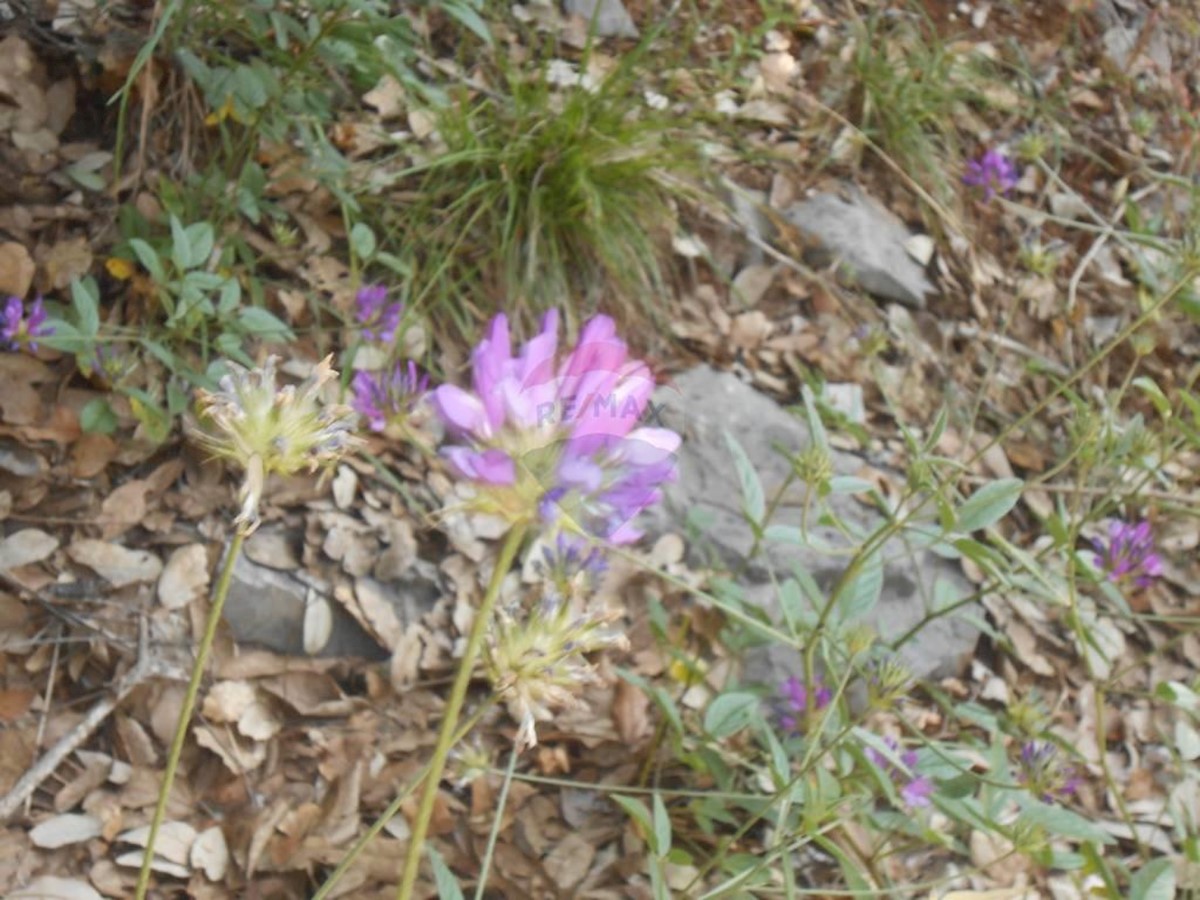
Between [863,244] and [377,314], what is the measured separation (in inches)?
44.6

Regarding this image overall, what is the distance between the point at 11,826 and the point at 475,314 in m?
1.04

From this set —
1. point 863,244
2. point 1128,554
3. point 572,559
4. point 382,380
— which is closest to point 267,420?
point 572,559

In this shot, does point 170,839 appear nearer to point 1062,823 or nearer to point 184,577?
point 184,577

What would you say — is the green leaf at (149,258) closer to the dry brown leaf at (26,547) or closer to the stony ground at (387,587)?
the stony ground at (387,587)

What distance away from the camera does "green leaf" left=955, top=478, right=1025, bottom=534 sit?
4.21 ft

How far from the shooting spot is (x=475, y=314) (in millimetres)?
2137

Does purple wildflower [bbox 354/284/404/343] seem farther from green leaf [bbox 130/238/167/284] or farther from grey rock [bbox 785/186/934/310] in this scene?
grey rock [bbox 785/186/934/310]

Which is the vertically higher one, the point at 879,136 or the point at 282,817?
the point at 879,136

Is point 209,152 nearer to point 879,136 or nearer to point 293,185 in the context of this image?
point 293,185

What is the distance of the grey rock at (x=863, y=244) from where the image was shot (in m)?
2.61

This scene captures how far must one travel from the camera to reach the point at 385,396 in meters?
1.64

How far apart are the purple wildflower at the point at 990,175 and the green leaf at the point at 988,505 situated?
5.52 feet

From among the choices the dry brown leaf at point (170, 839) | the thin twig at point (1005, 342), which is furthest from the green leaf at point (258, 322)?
the thin twig at point (1005, 342)

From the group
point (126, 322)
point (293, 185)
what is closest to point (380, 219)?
point (293, 185)
